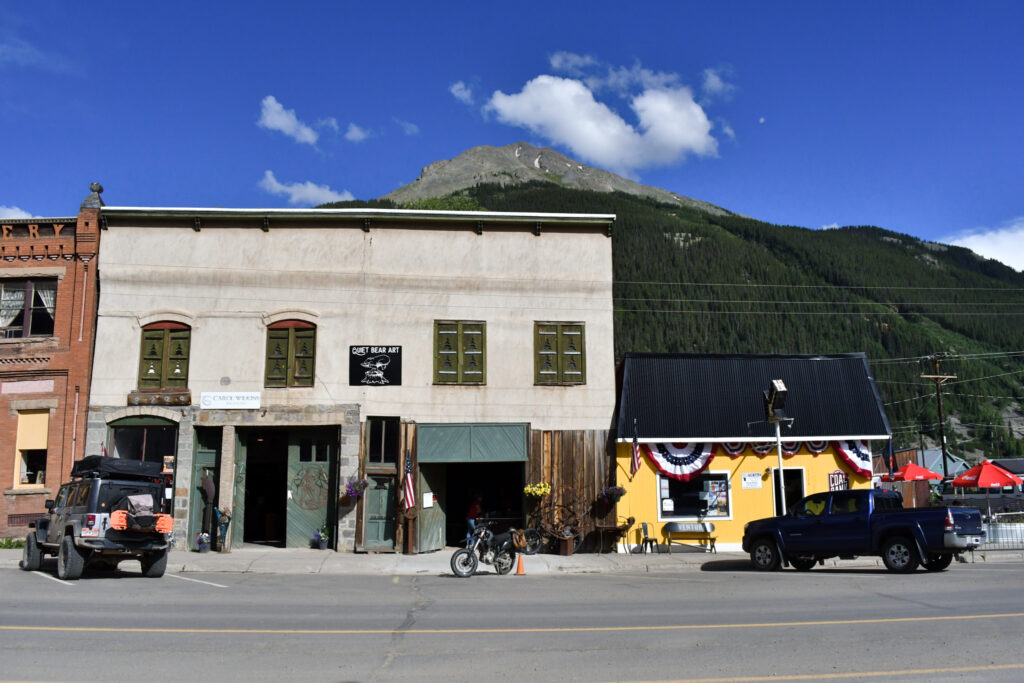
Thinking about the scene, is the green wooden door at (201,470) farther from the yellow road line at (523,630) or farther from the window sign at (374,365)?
the yellow road line at (523,630)

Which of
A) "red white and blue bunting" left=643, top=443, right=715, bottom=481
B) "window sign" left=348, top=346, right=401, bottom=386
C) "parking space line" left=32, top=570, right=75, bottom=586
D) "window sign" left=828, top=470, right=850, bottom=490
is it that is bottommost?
"parking space line" left=32, top=570, right=75, bottom=586

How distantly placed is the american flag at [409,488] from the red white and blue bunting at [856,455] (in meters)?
11.9

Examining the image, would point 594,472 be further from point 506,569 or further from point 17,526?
point 17,526

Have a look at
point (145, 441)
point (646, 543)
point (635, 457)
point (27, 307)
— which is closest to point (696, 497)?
point (646, 543)


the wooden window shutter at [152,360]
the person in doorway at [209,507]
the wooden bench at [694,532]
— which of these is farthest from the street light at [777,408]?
the wooden window shutter at [152,360]

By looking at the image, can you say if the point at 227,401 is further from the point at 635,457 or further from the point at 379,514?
the point at 635,457

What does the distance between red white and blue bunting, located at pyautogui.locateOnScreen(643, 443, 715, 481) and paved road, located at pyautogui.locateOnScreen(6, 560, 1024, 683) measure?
6.38 meters

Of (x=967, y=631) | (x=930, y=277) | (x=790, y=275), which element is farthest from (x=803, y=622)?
(x=930, y=277)

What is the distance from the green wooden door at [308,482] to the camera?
72.4 ft

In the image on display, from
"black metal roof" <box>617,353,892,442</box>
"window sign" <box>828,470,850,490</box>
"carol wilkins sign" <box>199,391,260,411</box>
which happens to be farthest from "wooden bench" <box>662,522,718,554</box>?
"carol wilkins sign" <box>199,391,260,411</box>

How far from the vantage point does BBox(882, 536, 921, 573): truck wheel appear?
1634 cm

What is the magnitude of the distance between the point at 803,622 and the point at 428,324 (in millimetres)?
14230

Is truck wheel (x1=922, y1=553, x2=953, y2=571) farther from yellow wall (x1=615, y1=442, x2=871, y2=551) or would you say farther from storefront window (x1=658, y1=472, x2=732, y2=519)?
storefront window (x1=658, y1=472, x2=732, y2=519)

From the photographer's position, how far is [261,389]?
72.6ft
